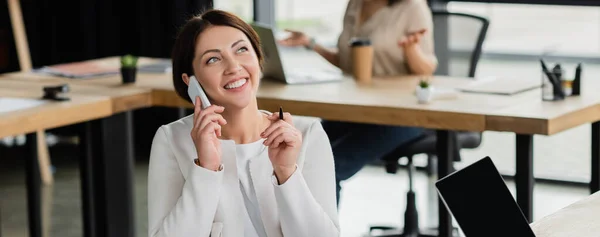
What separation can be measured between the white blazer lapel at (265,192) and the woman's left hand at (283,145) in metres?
0.14

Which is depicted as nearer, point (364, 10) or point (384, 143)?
point (384, 143)

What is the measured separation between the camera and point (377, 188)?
17.7 ft

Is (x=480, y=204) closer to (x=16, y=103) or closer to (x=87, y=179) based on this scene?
(x=16, y=103)

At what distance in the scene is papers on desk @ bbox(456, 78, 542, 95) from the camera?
3691 millimetres

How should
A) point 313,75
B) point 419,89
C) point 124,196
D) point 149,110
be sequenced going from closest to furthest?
point 419,89
point 124,196
point 313,75
point 149,110

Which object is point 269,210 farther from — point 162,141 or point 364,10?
point 364,10

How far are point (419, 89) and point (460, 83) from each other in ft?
1.60

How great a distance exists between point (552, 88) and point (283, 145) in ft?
4.88

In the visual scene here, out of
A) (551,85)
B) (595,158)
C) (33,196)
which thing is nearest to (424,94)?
(551,85)

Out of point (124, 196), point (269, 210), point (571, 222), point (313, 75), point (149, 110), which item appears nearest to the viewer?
point (571, 222)

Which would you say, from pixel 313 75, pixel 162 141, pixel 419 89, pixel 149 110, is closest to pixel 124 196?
pixel 313 75

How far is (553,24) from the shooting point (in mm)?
5258

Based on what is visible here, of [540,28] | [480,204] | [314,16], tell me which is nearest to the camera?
[480,204]

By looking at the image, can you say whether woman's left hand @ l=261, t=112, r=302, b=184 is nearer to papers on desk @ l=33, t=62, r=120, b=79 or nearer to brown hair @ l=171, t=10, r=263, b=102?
brown hair @ l=171, t=10, r=263, b=102
